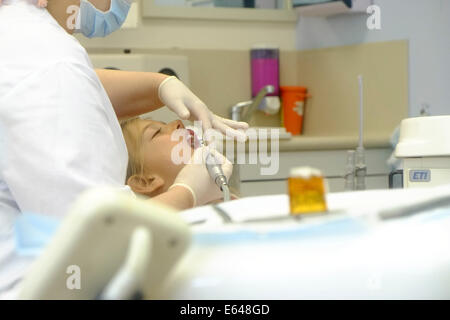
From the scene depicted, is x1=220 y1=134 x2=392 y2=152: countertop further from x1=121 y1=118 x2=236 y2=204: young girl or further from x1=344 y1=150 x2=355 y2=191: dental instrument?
x1=344 y1=150 x2=355 y2=191: dental instrument

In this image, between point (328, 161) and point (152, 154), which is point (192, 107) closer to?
point (152, 154)

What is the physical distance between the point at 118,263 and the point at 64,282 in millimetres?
43

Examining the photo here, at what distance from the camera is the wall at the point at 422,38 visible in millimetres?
2799

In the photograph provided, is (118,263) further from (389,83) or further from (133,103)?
(389,83)

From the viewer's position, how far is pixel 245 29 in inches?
138

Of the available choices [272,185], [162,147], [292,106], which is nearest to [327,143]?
[272,185]

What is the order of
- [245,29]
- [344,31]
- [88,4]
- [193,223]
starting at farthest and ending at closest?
[245,29] → [344,31] → [88,4] → [193,223]

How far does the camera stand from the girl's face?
6.17ft

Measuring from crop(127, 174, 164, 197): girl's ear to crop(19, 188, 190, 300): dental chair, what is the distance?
4.37 ft

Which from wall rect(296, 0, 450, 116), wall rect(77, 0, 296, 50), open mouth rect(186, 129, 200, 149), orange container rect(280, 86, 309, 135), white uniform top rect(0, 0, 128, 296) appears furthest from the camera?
orange container rect(280, 86, 309, 135)

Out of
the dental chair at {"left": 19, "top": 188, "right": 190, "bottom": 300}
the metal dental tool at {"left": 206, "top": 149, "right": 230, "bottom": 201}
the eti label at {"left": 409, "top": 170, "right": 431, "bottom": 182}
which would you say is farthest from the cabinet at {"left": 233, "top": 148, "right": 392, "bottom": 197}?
the dental chair at {"left": 19, "top": 188, "right": 190, "bottom": 300}

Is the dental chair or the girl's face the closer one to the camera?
the dental chair

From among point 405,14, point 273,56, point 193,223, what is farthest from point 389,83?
point 193,223

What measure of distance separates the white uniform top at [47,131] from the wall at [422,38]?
7.01 ft
